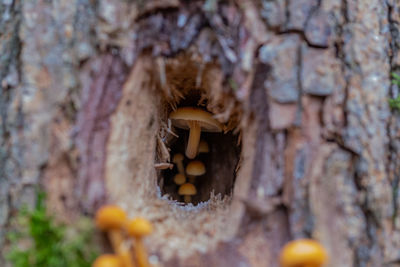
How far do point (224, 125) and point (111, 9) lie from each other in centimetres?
110

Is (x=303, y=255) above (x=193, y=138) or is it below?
below

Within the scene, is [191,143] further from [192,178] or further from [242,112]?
[242,112]

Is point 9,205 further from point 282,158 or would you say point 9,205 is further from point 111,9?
point 282,158

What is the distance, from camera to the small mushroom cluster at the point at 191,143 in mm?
2307

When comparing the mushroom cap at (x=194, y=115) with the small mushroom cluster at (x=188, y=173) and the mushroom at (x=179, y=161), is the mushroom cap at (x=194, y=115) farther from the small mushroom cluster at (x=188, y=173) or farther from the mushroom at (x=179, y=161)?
the mushroom at (x=179, y=161)

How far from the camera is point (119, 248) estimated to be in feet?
4.27

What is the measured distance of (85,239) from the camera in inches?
54.2

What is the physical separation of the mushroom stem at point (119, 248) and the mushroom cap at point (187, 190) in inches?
61.2

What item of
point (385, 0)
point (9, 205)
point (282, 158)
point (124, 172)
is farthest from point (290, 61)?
point (9, 205)

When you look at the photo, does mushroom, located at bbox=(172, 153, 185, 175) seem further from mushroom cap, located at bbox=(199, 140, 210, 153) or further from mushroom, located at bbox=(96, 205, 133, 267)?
mushroom, located at bbox=(96, 205, 133, 267)

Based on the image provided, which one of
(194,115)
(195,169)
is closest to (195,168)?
(195,169)

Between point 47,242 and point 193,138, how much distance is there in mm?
1481

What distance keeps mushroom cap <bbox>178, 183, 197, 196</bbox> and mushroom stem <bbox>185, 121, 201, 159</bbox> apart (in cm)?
28

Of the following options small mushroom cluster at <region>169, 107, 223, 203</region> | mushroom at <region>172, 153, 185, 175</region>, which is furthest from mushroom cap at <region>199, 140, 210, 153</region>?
mushroom at <region>172, 153, 185, 175</region>
